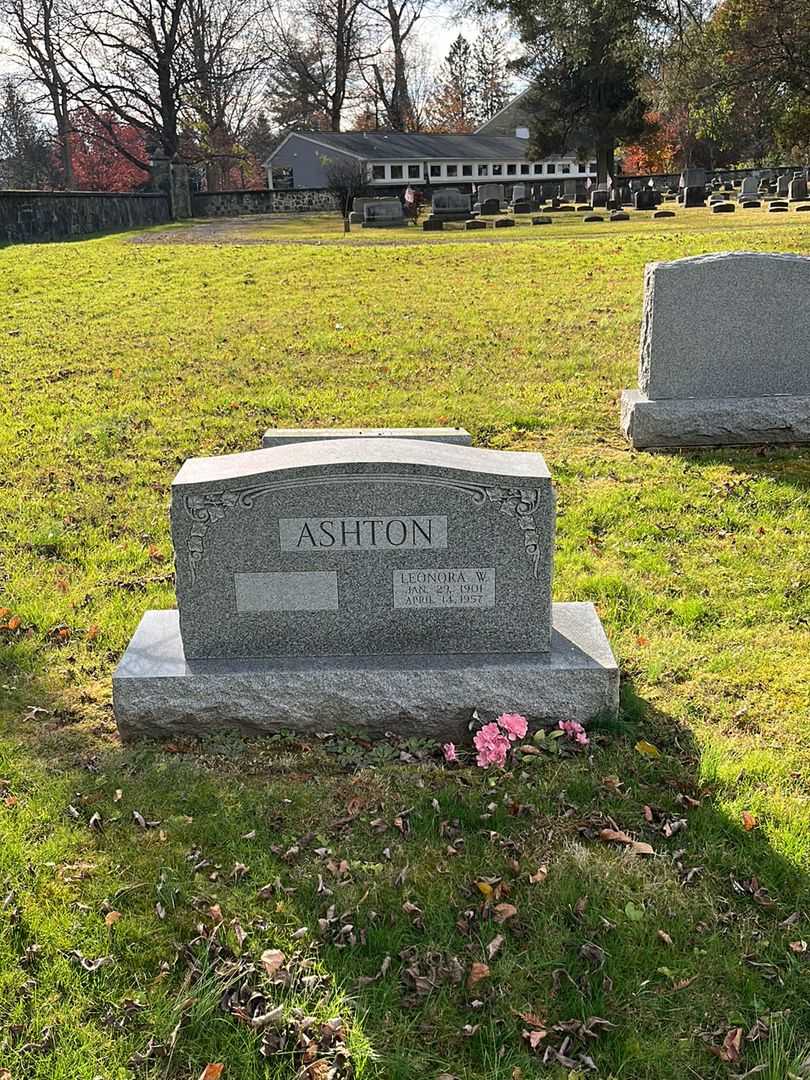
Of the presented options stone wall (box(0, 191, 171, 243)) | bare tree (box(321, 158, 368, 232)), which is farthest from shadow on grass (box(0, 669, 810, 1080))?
stone wall (box(0, 191, 171, 243))

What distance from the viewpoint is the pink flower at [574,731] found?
4.03 metres

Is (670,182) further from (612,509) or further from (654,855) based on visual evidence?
(654,855)

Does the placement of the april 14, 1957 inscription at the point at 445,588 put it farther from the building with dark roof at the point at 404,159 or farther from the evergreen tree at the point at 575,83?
the building with dark roof at the point at 404,159

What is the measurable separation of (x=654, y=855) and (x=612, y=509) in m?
3.75

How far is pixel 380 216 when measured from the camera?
29.4 m

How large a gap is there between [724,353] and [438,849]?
5941 mm

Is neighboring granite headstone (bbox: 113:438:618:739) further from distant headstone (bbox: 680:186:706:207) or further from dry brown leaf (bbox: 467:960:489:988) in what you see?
distant headstone (bbox: 680:186:706:207)

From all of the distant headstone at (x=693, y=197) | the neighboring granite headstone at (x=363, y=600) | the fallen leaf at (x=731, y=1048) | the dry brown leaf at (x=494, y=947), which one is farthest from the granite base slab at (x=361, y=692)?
the distant headstone at (x=693, y=197)

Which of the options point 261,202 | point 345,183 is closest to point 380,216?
point 345,183

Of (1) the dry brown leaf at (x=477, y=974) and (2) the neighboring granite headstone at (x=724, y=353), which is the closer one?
(1) the dry brown leaf at (x=477, y=974)

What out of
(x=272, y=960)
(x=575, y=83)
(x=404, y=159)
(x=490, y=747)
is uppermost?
(x=575, y=83)

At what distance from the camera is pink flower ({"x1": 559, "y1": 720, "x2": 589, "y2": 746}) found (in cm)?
403

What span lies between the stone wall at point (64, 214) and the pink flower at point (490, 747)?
86.6ft

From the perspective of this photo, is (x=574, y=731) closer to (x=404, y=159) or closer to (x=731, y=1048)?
(x=731, y=1048)
